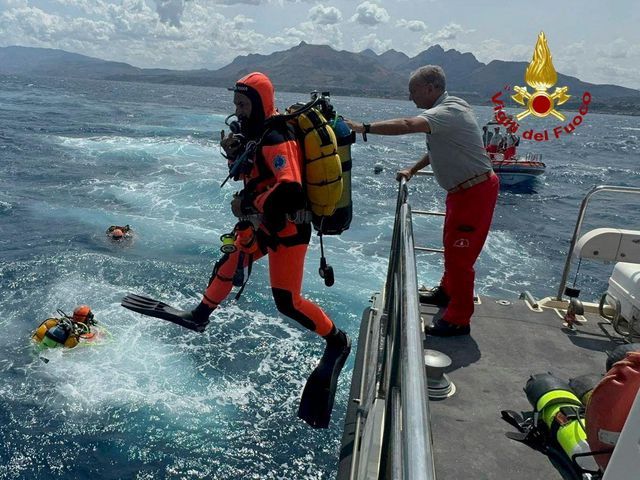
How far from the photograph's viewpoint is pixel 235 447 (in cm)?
884

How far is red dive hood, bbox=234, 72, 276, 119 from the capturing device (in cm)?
381

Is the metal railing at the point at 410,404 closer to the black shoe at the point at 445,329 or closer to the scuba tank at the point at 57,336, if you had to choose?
the black shoe at the point at 445,329

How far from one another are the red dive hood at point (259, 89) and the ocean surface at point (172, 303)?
261 inches

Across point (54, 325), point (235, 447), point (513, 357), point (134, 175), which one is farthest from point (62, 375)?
point (134, 175)

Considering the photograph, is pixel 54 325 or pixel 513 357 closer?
pixel 513 357

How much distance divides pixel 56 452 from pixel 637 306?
8.88 metres

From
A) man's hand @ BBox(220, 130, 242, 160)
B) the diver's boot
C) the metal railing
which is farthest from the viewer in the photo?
the diver's boot

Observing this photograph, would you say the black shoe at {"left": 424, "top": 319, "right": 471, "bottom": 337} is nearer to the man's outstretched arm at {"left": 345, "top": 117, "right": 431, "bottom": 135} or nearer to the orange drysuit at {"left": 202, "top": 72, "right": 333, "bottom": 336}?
the orange drysuit at {"left": 202, "top": 72, "right": 333, "bottom": 336}

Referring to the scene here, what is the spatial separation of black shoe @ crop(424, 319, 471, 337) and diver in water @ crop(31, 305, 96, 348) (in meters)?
9.07

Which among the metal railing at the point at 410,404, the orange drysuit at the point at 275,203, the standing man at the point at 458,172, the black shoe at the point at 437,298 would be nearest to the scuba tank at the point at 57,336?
the orange drysuit at the point at 275,203

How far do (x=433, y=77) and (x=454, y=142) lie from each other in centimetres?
57

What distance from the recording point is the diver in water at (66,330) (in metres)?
10.9

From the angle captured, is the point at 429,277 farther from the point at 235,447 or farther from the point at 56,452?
the point at 56,452

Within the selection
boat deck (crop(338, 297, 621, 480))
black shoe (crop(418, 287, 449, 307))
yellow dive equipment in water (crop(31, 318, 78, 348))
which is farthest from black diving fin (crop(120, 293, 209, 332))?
yellow dive equipment in water (crop(31, 318, 78, 348))
